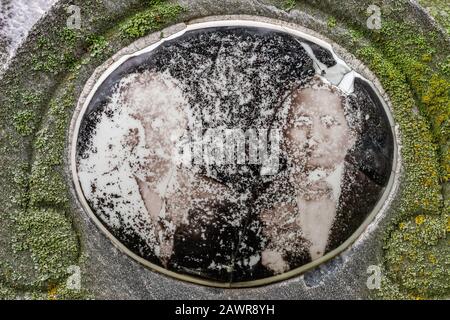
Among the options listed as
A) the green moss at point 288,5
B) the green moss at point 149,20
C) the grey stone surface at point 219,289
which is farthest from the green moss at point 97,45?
the green moss at point 288,5

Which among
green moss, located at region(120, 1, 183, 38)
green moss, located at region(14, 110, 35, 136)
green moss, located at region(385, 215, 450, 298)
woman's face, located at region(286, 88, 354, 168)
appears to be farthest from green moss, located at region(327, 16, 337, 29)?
green moss, located at region(14, 110, 35, 136)

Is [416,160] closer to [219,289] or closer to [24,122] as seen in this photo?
[219,289]

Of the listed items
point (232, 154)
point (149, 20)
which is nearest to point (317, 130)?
point (232, 154)

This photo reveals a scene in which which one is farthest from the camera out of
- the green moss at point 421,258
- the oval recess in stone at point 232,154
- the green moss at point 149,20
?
the green moss at point 149,20

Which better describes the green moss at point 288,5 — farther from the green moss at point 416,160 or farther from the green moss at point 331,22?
the green moss at point 416,160

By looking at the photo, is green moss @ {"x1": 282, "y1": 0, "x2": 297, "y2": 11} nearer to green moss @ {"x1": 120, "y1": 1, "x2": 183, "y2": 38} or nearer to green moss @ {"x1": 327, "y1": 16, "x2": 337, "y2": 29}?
green moss @ {"x1": 327, "y1": 16, "x2": 337, "y2": 29}

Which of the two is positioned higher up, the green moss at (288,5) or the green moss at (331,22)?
the green moss at (288,5)

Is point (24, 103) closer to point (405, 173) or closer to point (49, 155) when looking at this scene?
point (49, 155)
